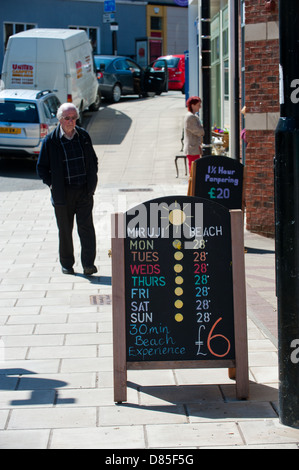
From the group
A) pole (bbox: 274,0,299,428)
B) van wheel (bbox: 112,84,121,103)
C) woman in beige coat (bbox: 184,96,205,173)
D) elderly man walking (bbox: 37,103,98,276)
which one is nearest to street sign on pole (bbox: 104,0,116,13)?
van wheel (bbox: 112,84,121,103)

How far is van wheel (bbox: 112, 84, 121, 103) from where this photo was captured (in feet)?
91.6

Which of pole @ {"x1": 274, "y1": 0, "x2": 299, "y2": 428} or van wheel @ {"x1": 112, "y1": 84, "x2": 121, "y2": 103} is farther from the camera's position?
van wheel @ {"x1": 112, "y1": 84, "x2": 121, "y2": 103}

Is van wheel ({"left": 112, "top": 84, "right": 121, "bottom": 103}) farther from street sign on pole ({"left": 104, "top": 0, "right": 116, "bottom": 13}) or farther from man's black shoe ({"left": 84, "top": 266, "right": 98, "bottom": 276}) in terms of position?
man's black shoe ({"left": 84, "top": 266, "right": 98, "bottom": 276})

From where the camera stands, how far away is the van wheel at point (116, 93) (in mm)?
27922

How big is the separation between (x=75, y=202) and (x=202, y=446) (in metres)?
4.36

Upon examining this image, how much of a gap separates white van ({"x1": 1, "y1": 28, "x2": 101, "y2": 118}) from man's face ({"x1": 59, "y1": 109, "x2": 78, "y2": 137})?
13350 mm

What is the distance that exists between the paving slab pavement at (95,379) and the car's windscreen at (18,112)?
24.3ft

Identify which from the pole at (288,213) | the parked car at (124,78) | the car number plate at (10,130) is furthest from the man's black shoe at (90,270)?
the parked car at (124,78)

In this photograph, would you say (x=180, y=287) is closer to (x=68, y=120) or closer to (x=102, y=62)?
(x=68, y=120)

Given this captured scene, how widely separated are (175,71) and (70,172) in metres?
25.2

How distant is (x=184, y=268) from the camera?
4.86m

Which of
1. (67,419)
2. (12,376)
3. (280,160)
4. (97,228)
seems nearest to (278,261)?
(280,160)

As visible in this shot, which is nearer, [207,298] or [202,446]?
[202,446]

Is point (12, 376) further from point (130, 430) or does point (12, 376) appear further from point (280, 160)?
point (280, 160)
